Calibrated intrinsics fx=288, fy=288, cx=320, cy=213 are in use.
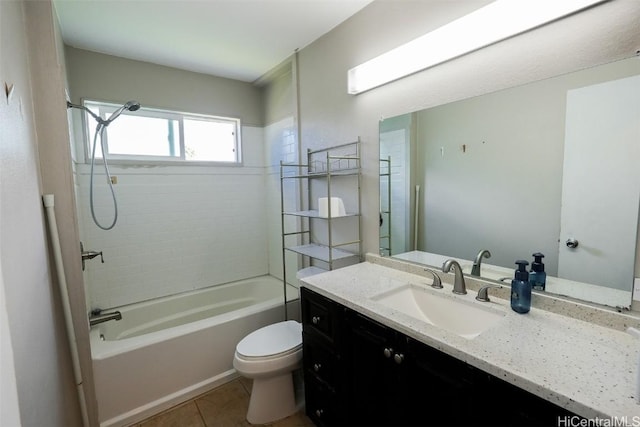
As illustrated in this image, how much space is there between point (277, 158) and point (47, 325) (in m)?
2.16

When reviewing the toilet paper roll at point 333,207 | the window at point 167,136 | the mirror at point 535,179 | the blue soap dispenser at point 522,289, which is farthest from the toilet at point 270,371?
the window at point 167,136

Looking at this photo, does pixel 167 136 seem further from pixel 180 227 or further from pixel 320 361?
pixel 320 361

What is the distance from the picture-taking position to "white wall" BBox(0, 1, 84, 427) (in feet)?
2.69

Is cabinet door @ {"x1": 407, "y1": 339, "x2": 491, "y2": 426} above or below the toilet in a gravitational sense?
above

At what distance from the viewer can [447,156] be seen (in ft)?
4.90

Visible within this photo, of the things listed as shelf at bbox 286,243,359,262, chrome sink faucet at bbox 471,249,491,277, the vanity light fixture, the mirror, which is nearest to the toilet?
shelf at bbox 286,243,359,262

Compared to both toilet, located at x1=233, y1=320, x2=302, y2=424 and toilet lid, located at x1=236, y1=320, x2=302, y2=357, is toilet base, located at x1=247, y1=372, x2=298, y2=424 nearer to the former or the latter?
toilet, located at x1=233, y1=320, x2=302, y2=424

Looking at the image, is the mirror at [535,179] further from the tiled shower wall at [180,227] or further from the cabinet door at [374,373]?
the tiled shower wall at [180,227]

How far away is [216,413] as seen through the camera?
177cm

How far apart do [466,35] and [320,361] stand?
172cm

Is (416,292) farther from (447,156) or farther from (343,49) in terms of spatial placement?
(343,49)

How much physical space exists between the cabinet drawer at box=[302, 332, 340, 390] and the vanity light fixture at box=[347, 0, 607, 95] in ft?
4.93

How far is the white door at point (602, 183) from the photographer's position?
3.14 ft

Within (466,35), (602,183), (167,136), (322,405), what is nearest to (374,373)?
(322,405)
